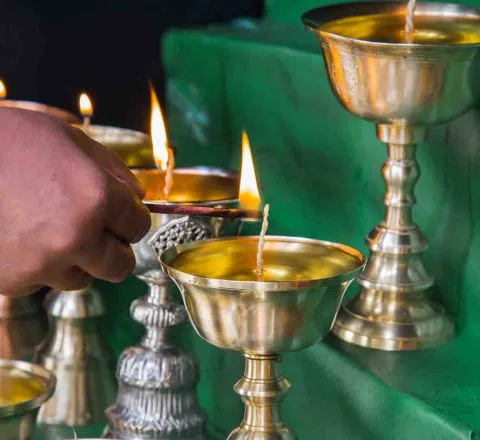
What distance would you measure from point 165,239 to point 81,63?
2.43 feet

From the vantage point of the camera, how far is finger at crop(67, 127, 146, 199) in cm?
87

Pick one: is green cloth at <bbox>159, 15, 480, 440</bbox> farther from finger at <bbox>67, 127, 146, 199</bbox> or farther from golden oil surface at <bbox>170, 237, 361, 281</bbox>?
finger at <bbox>67, 127, 146, 199</bbox>

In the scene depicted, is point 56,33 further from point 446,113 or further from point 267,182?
point 446,113

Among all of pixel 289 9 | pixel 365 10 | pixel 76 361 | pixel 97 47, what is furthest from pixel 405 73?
pixel 97 47

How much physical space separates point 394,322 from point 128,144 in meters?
0.36

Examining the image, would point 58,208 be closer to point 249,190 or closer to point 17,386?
point 249,190

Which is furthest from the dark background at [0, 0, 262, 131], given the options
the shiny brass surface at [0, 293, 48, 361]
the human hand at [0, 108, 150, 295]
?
the human hand at [0, 108, 150, 295]

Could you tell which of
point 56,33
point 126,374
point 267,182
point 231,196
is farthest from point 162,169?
point 56,33

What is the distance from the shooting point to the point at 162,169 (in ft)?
3.58

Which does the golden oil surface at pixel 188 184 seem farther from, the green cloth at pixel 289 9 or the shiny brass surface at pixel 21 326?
the green cloth at pixel 289 9

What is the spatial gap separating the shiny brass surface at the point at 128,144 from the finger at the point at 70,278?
11.9 inches

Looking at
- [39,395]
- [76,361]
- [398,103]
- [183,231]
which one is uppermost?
[398,103]

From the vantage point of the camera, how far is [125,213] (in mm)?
850

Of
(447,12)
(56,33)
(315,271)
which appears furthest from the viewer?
(56,33)
